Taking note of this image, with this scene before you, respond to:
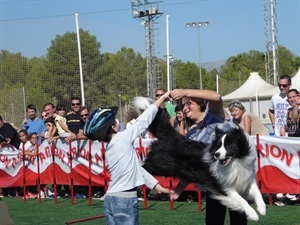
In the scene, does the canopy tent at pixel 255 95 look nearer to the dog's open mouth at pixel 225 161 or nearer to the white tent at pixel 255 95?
the white tent at pixel 255 95

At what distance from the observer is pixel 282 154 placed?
406 inches

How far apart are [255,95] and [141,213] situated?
24.9 meters

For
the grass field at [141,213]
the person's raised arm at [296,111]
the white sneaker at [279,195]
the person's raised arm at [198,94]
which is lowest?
the grass field at [141,213]

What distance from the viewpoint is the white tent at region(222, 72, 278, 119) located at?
113ft

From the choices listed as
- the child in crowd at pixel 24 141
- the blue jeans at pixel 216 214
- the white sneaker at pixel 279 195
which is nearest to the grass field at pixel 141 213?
the white sneaker at pixel 279 195

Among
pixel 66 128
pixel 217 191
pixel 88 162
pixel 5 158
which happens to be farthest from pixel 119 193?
pixel 5 158

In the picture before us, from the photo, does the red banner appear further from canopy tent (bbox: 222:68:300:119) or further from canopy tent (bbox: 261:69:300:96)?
canopy tent (bbox: 222:68:300:119)

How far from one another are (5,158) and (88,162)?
9.09 ft

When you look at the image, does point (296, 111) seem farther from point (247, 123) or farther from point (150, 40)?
point (150, 40)

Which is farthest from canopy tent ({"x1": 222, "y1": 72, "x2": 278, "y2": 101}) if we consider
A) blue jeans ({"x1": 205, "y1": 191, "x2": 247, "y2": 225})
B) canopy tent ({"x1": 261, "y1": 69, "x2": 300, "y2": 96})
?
blue jeans ({"x1": 205, "y1": 191, "x2": 247, "y2": 225})

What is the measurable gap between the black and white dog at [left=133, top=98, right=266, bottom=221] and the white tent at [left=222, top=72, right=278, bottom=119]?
2844cm

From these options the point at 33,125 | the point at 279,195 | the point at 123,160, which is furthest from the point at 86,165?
the point at 123,160

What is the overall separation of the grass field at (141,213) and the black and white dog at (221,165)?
13.3ft

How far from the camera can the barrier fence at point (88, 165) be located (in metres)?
10.3
